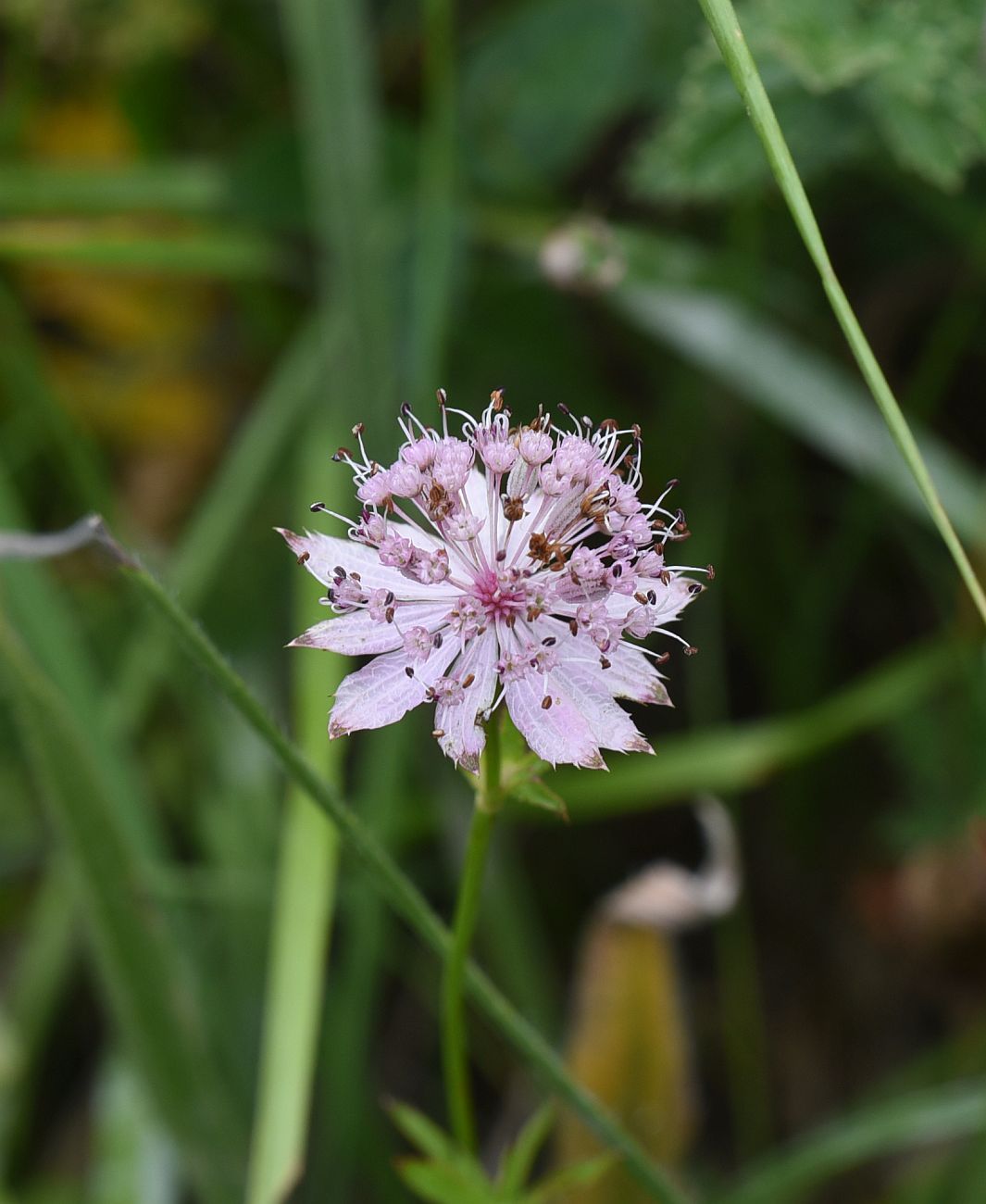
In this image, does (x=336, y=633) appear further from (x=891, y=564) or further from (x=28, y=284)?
(x=28, y=284)

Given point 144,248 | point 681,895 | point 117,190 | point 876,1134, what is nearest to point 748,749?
point 681,895

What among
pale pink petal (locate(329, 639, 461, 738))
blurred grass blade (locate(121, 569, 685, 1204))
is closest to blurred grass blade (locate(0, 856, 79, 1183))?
blurred grass blade (locate(121, 569, 685, 1204))

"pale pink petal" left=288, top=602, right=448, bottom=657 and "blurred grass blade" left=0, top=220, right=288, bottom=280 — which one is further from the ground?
"blurred grass blade" left=0, top=220, right=288, bottom=280

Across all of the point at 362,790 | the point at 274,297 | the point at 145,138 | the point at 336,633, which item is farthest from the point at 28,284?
the point at 336,633

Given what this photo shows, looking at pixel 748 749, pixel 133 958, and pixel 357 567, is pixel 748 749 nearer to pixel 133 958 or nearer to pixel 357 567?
pixel 133 958

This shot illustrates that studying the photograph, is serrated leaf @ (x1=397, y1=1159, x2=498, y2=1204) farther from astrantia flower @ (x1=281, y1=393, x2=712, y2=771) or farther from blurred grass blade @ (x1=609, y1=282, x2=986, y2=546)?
blurred grass blade @ (x1=609, y1=282, x2=986, y2=546)

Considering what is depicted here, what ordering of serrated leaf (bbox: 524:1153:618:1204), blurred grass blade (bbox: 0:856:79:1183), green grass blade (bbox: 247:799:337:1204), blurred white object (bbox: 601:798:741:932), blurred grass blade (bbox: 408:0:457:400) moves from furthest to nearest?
blurred grass blade (bbox: 408:0:457:400), blurred grass blade (bbox: 0:856:79:1183), blurred white object (bbox: 601:798:741:932), green grass blade (bbox: 247:799:337:1204), serrated leaf (bbox: 524:1153:618:1204)

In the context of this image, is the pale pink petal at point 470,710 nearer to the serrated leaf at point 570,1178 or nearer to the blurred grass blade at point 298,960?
the serrated leaf at point 570,1178
